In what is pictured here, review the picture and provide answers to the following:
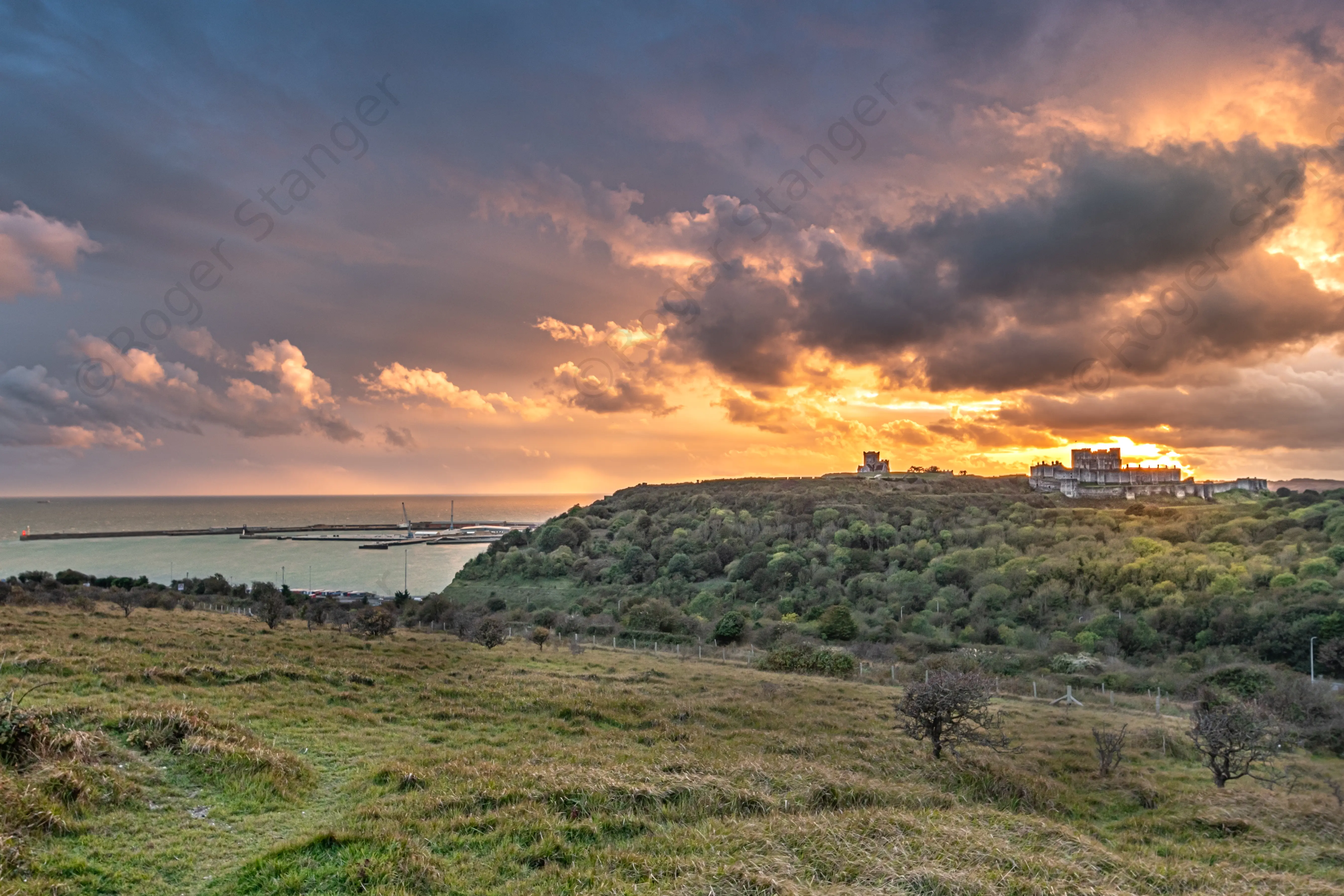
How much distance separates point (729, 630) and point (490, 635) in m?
24.2

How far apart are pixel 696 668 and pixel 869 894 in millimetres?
27843

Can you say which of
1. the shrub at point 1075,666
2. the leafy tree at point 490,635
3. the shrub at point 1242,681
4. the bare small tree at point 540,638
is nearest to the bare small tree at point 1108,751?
the shrub at point 1242,681

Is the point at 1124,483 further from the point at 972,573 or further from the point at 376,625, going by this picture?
the point at 376,625

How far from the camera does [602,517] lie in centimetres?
12206

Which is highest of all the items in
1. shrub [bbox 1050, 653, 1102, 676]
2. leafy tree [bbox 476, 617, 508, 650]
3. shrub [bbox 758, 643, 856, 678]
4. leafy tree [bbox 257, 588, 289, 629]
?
leafy tree [bbox 257, 588, 289, 629]

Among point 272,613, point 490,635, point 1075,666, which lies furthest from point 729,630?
point 272,613

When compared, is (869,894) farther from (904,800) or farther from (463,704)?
(463,704)

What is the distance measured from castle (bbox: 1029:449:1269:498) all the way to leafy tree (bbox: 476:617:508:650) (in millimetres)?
109631

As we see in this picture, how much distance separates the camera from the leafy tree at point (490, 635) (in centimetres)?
3428

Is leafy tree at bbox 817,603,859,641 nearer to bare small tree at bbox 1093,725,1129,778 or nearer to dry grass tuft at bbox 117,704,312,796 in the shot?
bare small tree at bbox 1093,725,1129,778

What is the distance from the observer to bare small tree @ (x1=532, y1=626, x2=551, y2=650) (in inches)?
1499

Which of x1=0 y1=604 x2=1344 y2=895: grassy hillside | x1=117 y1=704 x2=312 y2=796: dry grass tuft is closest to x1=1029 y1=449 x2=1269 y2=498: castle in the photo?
x1=0 y1=604 x2=1344 y2=895: grassy hillside

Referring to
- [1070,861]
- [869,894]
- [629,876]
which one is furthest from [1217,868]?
[629,876]

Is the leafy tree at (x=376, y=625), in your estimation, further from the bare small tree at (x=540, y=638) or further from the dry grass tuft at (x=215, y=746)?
the dry grass tuft at (x=215, y=746)
